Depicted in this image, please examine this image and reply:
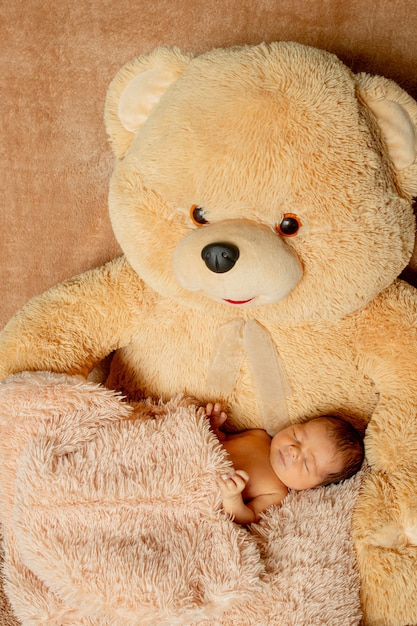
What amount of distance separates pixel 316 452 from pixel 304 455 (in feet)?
0.06

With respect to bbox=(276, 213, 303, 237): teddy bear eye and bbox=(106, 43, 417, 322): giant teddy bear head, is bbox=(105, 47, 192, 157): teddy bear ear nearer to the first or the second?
bbox=(106, 43, 417, 322): giant teddy bear head

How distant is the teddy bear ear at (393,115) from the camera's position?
2.65 ft

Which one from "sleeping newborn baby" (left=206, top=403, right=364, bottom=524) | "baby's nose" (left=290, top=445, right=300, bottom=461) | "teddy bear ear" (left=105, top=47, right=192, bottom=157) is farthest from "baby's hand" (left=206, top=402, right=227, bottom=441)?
"teddy bear ear" (left=105, top=47, right=192, bottom=157)

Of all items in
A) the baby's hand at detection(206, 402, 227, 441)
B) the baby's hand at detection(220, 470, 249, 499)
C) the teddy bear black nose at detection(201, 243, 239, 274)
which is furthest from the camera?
the baby's hand at detection(206, 402, 227, 441)

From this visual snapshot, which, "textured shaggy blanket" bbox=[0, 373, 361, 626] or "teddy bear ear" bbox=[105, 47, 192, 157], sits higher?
"teddy bear ear" bbox=[105, 47, 192, 157]

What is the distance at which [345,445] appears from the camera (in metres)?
0.96

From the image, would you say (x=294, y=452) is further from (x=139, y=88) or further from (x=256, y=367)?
(x=139, y=88)

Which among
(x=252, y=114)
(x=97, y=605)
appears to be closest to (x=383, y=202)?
(x=252, y=114)

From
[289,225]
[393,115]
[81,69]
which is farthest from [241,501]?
[81,69]

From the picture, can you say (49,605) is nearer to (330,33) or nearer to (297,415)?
(297,415)

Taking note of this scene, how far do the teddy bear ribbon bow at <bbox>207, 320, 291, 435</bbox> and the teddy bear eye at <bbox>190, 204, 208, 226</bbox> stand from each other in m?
0.19

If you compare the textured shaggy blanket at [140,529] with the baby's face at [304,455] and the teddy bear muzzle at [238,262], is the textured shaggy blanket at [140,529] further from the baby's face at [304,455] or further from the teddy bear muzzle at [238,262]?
the teddy bear muzzle at [238,262]

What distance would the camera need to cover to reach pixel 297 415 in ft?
3.25

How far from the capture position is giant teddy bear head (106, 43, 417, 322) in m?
0.77
